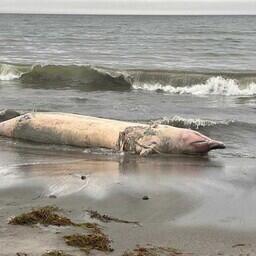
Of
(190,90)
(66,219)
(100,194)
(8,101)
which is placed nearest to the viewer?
(66,219)

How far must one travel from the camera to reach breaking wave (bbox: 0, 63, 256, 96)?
856 inches

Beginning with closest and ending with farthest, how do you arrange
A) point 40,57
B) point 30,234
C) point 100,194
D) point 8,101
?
point 30,234, point 100,194, point 8,101, point 40,57

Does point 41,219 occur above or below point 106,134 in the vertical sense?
below

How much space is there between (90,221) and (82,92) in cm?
1432

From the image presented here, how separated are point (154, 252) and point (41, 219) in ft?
3.96

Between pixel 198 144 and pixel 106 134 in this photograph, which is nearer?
pixel 198 144

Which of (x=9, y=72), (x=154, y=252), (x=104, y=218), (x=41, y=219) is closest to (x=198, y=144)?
(x=104, y=218)

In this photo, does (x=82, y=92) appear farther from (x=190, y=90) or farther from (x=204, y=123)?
(x=204, y=123)

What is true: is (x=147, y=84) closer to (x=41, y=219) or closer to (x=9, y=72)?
(x=9, y=72)

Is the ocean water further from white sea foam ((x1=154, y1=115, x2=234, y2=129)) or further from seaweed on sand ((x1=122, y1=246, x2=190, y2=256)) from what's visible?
seaweed on sand ((x1=122, y1=246, x2=190, y2=256))

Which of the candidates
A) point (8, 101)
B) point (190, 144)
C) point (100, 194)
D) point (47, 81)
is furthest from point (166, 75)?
point (100, 194)

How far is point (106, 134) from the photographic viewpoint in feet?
32.9

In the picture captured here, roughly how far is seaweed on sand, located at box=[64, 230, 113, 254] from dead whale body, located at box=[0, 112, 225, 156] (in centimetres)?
447

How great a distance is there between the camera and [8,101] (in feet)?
52.7
